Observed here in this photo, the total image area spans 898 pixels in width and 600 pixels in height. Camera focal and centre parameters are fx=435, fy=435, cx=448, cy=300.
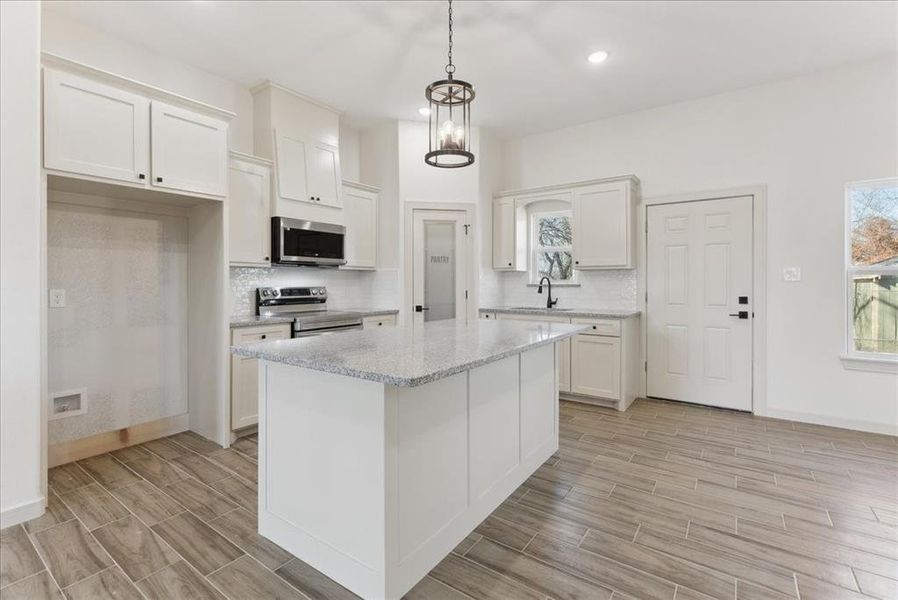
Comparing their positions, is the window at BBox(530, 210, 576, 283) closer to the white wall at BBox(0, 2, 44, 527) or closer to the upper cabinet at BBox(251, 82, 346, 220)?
the upper cabinet at BBox(251, 82, 346, 220)

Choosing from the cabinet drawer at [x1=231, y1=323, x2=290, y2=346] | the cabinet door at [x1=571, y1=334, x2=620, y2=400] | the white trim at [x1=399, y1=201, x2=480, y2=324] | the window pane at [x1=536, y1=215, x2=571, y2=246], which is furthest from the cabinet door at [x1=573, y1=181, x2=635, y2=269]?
the cabinet drawer at [x1=231, y1=323, x2=290, y2=346]

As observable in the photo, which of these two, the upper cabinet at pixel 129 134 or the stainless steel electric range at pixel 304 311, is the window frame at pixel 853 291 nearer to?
the stainless steel electric range at pixel 304 311

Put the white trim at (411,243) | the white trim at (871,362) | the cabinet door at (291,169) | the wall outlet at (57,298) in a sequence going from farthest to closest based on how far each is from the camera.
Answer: the white trim at (411,243), the cabinet door at (291,169), the white trim at (871,362), the wall outlet at (57,298)

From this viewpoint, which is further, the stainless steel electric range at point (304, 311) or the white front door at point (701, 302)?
the white front door at point (701, 302)

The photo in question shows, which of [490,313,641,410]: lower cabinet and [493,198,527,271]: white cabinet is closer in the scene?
[490,313,641,410]: lower cabinet

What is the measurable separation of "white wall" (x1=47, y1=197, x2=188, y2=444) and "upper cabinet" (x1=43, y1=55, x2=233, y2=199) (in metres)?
0.56

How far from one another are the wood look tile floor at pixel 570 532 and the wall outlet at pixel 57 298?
1077 mm

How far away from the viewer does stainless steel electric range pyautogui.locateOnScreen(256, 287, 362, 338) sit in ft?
12.1

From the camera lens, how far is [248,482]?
2.67 metres

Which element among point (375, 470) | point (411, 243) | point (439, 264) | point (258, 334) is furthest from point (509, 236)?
point (375, 470)

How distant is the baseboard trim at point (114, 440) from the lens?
2.91 m

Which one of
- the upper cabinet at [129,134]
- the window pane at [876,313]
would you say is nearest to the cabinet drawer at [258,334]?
the upper cabinet at [129,134]

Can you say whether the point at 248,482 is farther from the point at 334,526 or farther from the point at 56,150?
the point at 56,150

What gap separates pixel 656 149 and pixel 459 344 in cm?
366
